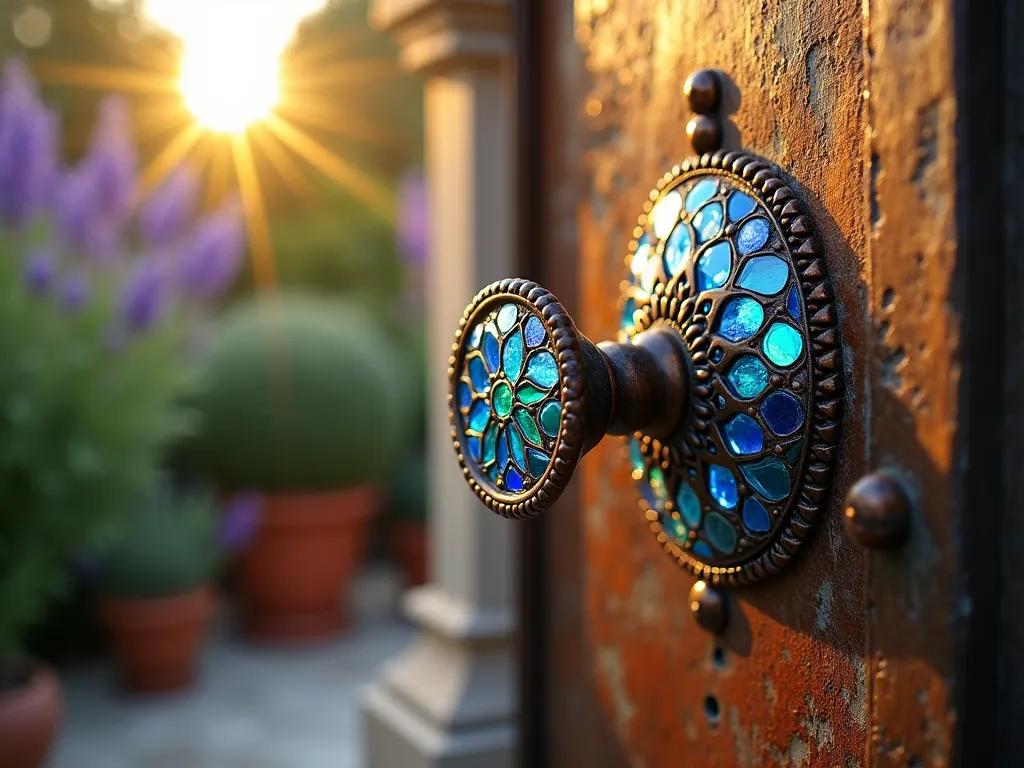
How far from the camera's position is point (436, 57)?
6.19ft

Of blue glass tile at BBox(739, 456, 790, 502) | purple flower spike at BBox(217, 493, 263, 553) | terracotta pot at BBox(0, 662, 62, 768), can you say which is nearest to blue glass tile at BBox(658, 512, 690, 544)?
blue glass tile at BBox(739, 456, 790, 502)

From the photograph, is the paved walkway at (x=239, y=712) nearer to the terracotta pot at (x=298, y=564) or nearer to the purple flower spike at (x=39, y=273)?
the terracotta pot at (x=298, y=564)

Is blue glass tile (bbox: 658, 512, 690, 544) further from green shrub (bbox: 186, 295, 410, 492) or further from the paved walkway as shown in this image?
green shrub (bbox: 186, 295, 410, 492)

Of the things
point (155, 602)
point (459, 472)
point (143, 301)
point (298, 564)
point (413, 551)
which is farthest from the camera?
point (413, 551)

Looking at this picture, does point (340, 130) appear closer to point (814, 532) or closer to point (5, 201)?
point (5, 201)

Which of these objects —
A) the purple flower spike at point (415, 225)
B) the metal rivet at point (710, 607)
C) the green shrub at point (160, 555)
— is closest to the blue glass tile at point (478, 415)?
the metal rivet at point (710, 607)

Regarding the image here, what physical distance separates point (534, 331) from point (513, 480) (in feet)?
0.40

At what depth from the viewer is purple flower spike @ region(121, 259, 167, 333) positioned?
126 inches

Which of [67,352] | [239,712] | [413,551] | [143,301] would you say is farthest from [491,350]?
[413,551]

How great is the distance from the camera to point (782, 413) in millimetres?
745

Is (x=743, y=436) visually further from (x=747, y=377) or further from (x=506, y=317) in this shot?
(x=506, y=317)

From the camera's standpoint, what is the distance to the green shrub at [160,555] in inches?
138

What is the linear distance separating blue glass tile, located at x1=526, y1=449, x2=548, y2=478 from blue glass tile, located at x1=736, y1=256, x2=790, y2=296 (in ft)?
0.70

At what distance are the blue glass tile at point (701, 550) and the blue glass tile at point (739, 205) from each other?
0.29 meters
